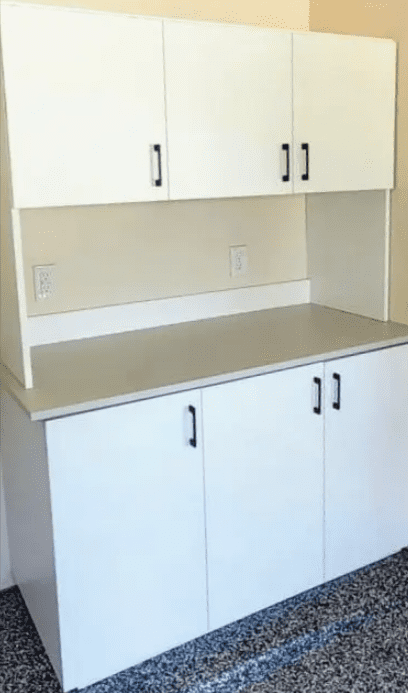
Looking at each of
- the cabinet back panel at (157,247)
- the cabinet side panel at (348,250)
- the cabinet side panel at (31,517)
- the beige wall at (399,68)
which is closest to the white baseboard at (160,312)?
the cabinet back panel at (157,247)

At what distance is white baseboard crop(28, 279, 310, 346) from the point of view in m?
2.51

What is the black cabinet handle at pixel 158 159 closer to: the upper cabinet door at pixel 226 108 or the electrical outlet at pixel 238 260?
the upper cabinet door at pixel 226 108

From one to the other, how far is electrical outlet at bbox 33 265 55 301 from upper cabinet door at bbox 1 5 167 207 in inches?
19.6

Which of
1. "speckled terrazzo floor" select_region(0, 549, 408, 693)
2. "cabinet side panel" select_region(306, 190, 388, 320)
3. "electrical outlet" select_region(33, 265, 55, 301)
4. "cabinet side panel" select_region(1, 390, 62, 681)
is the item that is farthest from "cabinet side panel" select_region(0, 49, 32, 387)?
"cabinet side panel" select_region(306, 190, 388, 320)

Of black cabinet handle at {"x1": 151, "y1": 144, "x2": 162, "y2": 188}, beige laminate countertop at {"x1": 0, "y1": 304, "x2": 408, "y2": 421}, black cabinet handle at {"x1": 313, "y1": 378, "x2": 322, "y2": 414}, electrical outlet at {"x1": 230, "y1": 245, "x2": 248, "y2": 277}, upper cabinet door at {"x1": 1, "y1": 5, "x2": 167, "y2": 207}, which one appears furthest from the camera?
electrical outlet at {"x1": 230, "y1": 245, "x2": 248, "y2": 277}

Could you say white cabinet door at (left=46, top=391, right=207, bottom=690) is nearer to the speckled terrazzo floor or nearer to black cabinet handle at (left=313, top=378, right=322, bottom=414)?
the speckled terrazzo floor

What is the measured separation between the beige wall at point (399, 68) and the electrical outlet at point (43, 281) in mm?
1235

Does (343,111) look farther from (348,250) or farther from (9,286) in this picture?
Result: (9,286)

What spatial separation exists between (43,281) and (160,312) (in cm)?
46

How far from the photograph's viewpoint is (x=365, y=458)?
2.57 meters

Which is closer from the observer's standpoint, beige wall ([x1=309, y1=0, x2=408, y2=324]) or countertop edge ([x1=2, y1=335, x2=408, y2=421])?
countertop edge ([x1=2, y1=335, x2=408, y2=421])

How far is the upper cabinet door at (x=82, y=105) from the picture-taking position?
189 centimetres

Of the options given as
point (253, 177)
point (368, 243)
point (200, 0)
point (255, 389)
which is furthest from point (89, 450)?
point (200, 0)

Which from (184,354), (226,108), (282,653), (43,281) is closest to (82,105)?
(226,108)
